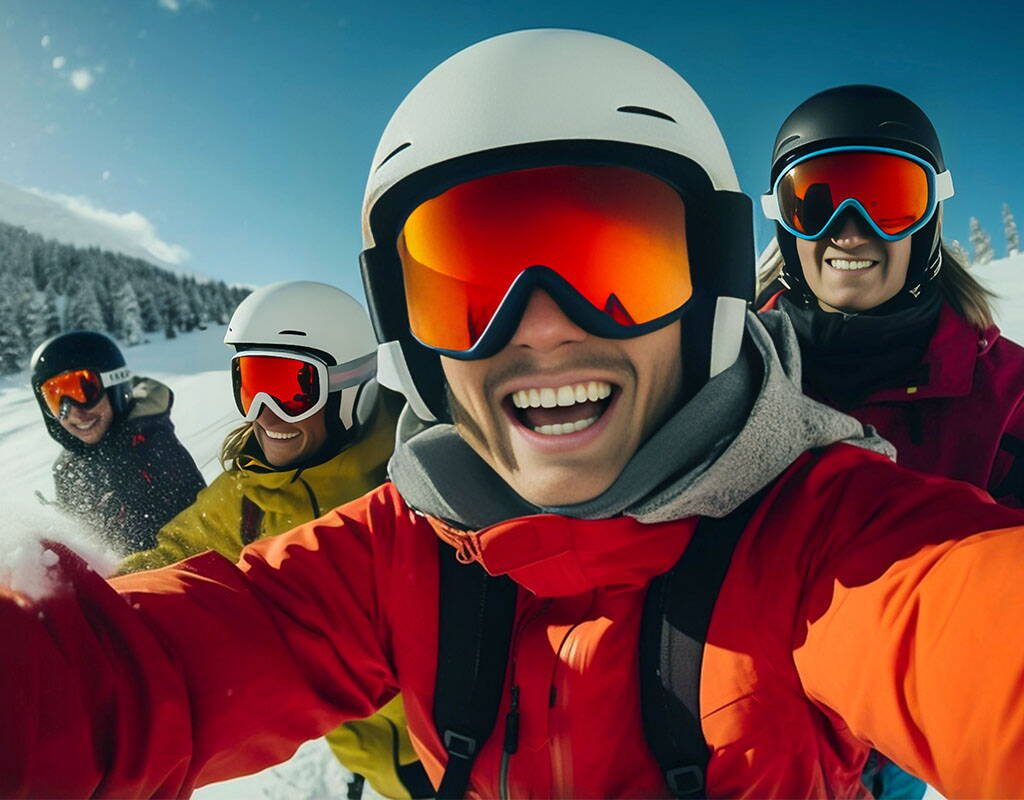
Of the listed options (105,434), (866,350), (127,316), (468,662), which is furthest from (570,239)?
(127,316)

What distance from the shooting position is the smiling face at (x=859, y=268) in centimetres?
249

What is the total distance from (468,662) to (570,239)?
0.91 metres

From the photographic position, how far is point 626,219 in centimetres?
120

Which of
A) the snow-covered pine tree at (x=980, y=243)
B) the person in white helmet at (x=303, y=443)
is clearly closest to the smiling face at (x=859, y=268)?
the person in white helmet at (x=303, y=443)

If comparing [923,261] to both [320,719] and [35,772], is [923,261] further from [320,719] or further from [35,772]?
[35,772]

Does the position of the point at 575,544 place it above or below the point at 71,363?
below

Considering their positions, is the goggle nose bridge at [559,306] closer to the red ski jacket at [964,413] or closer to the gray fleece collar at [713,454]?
the gray fleece collar at [713,454]

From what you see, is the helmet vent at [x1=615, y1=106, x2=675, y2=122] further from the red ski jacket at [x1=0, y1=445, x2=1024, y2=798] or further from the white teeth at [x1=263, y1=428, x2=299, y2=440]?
the white teeth at [x1=263, y1=428, x2=299, y2=440]

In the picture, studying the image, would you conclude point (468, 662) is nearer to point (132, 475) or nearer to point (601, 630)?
point (601, 630)

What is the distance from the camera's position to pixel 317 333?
3.58m

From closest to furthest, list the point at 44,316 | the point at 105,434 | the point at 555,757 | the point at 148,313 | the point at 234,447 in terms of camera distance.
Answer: the point at 555,757
the point at 234,447
the point at 105,434
the point at 44,316
the point at 148,313

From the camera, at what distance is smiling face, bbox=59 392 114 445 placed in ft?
14.4

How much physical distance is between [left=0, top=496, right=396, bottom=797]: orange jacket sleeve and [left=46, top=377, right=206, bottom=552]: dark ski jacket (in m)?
3.17

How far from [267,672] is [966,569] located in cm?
113
